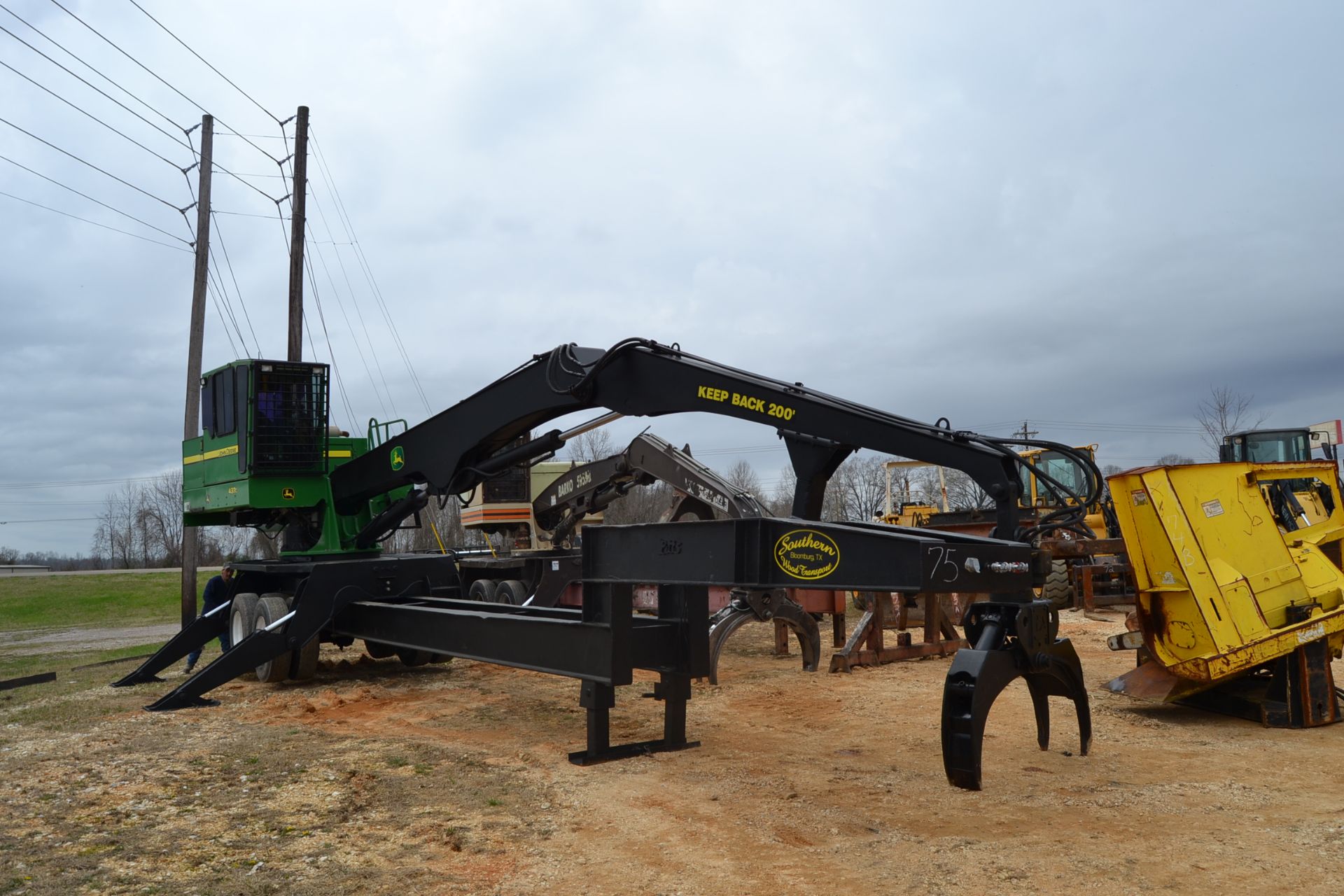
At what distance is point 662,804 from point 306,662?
6.06 metres

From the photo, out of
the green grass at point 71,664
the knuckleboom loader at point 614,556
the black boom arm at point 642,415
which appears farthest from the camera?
the green grass at point 71,664

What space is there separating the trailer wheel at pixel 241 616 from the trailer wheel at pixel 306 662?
2.03 ft

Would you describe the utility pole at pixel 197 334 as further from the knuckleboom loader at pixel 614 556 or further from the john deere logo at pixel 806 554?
the john deere logo at pixel 806 554

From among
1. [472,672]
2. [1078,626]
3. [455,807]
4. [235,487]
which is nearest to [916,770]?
[455,807]

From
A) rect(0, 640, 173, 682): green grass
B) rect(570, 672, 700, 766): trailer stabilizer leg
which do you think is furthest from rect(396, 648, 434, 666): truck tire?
rect(570, 672, 700, 766): trailer stabilizer leg

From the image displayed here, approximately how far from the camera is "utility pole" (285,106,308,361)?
17.4 m

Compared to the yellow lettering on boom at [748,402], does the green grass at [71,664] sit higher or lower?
lower

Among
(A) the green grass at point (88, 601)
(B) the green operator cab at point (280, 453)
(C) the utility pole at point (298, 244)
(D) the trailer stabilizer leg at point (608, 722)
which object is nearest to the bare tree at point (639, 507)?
(A) the green grass at point (88, 601)

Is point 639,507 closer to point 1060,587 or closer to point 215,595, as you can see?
point 1060,587

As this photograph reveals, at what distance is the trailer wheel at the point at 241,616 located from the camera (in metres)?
10.4

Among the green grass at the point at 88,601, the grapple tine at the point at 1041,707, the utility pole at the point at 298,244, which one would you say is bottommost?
the green grass at the point at 88,601

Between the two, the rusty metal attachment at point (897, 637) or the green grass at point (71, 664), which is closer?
the rusty metal attachment at point (897, 637)

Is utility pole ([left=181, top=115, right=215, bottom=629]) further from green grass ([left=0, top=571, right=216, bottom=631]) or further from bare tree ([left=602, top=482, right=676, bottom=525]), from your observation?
bare tree ([left=602, top=482, right=676, bottom=525])

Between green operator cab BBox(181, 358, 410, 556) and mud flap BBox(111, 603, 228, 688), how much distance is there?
3.33 ft
